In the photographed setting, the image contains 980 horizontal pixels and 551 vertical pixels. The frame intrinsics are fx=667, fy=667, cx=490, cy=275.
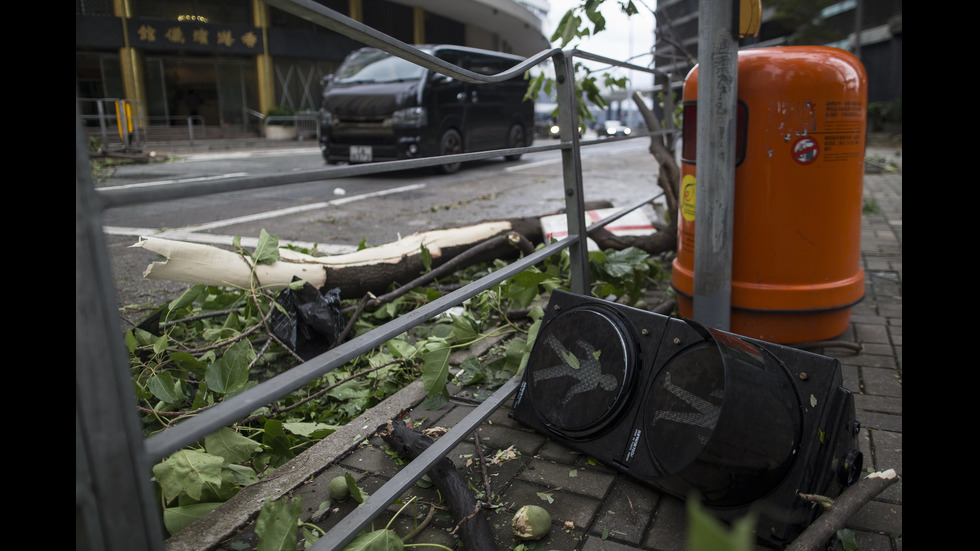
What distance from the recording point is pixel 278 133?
24.0 meters

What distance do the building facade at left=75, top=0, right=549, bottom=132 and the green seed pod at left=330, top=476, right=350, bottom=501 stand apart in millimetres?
24436

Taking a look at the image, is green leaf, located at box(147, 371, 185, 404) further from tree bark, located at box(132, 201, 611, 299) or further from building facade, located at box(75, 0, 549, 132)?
building facade, located at box(75, 0, 549, 132)

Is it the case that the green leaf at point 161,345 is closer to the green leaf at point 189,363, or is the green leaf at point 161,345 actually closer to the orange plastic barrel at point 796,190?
the green leaf at point 189,363

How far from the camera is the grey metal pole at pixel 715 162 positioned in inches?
97.0

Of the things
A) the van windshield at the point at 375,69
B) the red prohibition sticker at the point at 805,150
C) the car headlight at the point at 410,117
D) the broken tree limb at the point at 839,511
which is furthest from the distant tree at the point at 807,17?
the broken tree limb at the point at 839,511

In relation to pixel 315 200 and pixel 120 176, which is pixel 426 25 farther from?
pixel 315 200

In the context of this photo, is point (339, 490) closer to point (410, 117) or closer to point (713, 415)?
point (713, 415)

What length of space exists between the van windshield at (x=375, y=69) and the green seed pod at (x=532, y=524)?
30.0 ft

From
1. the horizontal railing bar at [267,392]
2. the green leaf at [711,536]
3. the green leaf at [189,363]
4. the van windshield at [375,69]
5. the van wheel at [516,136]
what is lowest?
the green leaf at [189,363]

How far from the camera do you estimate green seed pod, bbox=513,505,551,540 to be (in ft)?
5.39

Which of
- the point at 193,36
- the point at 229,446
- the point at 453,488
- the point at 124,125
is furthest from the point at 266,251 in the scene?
the point at 193,36

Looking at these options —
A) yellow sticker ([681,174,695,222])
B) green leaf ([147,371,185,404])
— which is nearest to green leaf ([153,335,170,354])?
green leaf ([147,371,185,404])
